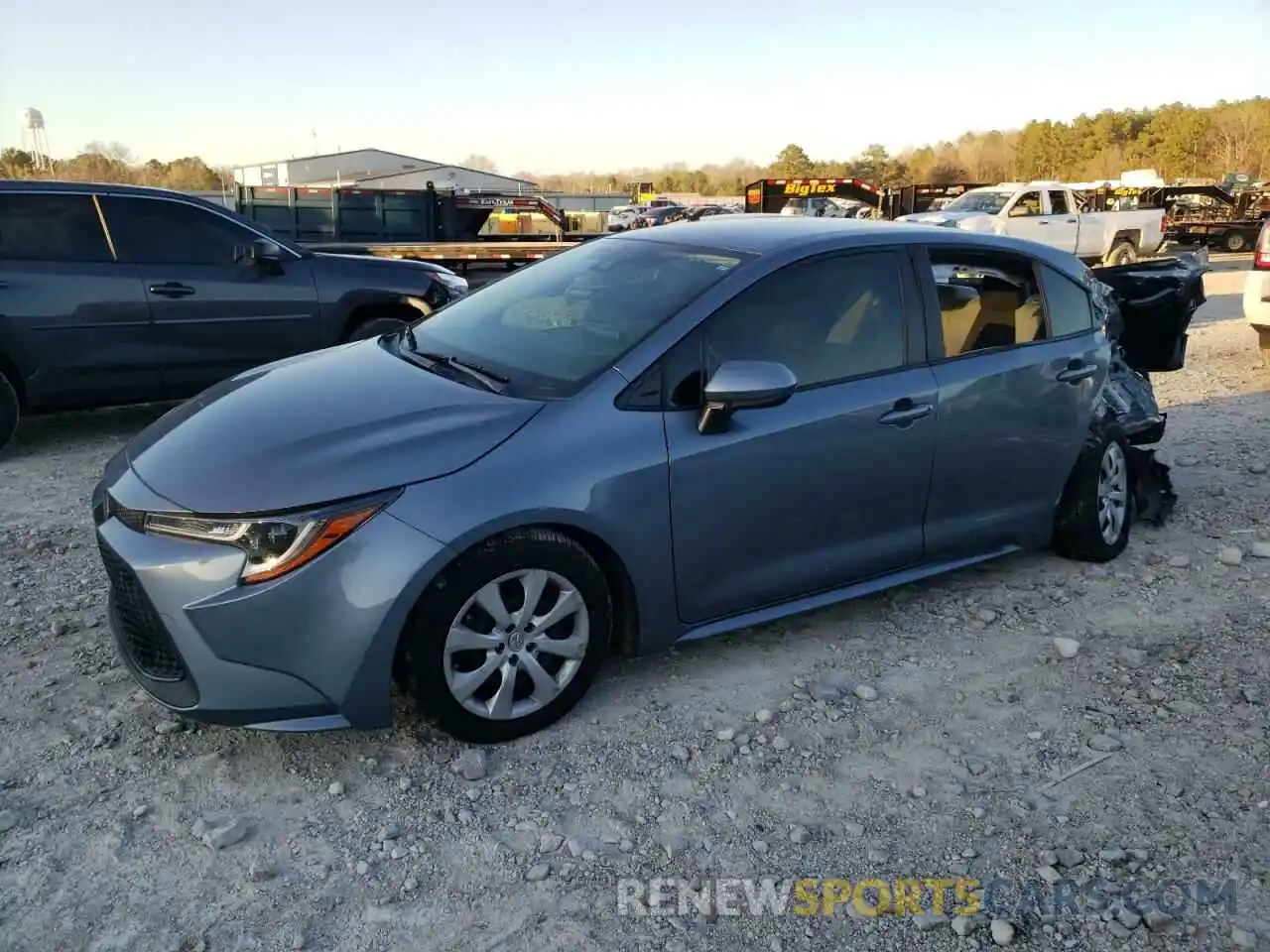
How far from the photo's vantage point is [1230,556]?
4.84m

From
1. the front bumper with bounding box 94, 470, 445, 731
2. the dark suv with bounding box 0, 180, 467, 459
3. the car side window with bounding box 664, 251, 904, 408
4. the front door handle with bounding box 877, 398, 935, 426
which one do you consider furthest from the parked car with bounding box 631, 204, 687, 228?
the front bumper with bounding box 94, 470, 445, 731

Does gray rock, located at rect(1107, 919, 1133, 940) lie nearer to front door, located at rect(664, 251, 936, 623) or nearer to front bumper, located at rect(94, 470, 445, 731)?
front door, located at rect(664, 251, 936, 623)

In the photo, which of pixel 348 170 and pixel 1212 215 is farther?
pixel 348 170

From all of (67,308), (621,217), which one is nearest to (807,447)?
(67,308)

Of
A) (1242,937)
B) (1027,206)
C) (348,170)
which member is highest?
(348,170)

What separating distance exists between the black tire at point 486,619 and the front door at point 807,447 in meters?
0.35

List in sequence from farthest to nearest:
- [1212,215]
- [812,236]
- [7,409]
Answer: [1212,215] → [7,409] → [812,236]

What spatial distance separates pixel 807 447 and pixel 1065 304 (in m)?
1.80

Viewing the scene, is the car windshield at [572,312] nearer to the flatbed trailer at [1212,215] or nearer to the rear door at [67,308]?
the rear door at [67,308]

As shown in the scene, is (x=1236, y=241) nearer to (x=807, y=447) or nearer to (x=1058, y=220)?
(x=1058, y=220)

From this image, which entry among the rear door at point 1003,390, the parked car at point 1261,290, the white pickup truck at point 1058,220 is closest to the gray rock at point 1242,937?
the rear door at point 1003,390

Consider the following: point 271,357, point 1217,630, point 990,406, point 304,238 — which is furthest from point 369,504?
point 304,238

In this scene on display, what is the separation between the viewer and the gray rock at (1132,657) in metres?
3.82

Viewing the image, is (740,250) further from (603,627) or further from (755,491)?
(603,627)
